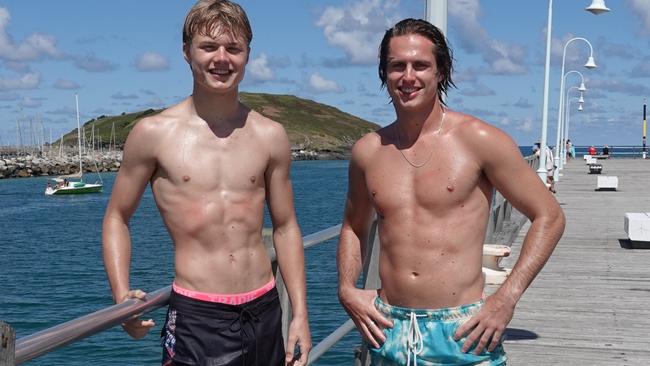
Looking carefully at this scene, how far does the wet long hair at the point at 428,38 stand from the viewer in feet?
10.9

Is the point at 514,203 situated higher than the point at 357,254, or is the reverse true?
the point at 514,203

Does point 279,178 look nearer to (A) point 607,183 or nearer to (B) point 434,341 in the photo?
(B) point 434,341

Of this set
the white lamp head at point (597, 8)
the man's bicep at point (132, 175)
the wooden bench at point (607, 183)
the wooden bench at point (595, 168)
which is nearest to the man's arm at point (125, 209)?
the man's bicep at point (132, 175)

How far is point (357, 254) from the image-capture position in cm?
365

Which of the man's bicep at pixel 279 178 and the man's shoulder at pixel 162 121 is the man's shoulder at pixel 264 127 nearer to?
the man's bicep at pixel 279 178

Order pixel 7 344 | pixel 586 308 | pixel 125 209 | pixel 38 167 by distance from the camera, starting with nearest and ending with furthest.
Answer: pixel 7 344
pixel 125 209
pixel 586 308
pixel 38 167

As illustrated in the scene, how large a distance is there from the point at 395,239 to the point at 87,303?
882 inches

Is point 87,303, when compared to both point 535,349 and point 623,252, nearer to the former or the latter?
point 623,252

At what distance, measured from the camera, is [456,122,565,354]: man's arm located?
126 inches

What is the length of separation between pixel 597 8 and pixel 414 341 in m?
21.2

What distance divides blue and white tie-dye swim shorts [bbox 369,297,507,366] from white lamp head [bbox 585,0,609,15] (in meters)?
21.0

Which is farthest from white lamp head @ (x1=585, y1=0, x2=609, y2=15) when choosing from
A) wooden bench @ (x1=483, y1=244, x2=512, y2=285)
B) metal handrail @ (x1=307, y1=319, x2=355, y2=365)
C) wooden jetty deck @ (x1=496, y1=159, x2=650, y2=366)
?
metal handrail @ (x1=307, y1=319, x2=355, y2=365)

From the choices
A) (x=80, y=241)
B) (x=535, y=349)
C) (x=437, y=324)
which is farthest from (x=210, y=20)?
(x=80, y=241)

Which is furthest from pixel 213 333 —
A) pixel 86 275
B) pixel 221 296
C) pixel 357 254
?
pixel 86 275
